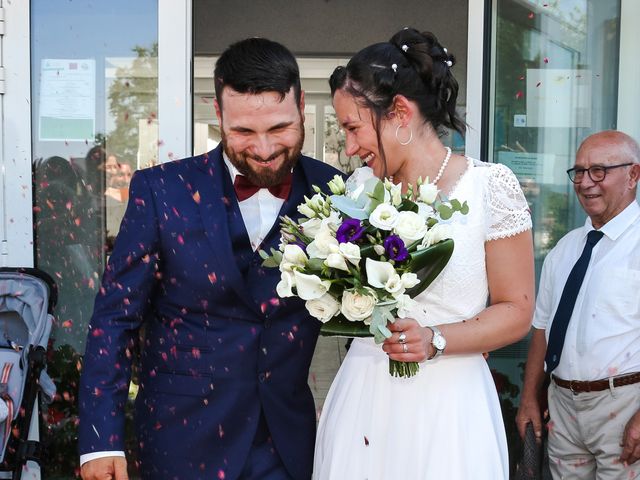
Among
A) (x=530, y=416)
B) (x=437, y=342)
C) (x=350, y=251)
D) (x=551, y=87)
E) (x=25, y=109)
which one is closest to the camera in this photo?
(x=350, y=251)

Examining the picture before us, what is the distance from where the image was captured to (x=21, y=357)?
11.9 feet

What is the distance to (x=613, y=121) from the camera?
13.9 ft

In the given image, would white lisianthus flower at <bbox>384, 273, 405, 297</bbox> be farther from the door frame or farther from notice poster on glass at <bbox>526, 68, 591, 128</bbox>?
notice poster on glass at <bbox>526, 68, 591, 128</bbox>

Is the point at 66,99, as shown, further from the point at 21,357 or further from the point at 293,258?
the point at 293,258

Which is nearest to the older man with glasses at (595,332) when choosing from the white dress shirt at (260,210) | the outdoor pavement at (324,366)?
the white dress shirt at (260,210)

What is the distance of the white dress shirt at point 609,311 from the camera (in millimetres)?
3361

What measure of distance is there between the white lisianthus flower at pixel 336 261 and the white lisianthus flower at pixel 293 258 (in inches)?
3.4

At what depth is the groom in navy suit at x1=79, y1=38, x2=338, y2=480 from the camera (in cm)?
228

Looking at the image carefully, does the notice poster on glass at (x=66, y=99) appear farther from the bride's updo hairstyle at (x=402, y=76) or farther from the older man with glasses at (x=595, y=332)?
the older man with glasses at (x=595, y=332)

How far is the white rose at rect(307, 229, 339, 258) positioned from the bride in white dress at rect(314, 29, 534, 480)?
1.48 ft

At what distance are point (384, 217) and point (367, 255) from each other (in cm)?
10

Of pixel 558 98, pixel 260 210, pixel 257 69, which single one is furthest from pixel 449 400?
pixel 558 98

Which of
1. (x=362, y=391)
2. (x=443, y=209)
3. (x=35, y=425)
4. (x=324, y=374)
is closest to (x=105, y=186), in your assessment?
(x=35, y=425)

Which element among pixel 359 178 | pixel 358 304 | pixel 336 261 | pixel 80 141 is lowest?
pixel 358 304
